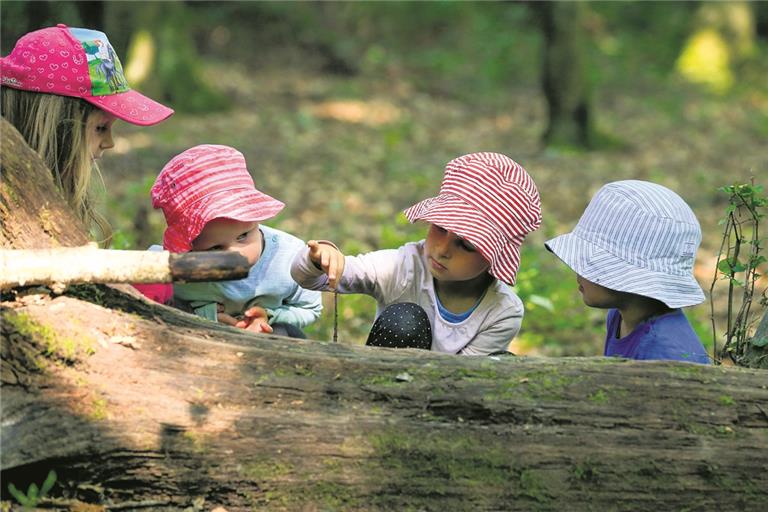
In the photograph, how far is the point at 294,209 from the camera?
8.81 metres

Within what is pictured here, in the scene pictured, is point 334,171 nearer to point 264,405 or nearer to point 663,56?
point 264,405

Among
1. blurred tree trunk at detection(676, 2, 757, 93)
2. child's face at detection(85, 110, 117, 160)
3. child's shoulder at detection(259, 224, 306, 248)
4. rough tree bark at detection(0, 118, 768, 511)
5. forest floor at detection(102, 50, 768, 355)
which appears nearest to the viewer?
rough tree bark at detection(0, 118, 768, 511)

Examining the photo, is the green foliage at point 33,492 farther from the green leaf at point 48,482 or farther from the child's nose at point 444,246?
the child's nose at point 444,246

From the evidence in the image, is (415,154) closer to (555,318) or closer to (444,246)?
(555,318)

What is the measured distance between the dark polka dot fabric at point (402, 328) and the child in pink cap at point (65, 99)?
3.51ft

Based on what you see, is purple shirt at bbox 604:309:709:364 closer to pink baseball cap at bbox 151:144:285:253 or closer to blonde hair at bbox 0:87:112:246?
pink baseball cap at bbox 151:144:285:253

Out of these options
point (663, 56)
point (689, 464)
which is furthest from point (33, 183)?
point (663, 56)

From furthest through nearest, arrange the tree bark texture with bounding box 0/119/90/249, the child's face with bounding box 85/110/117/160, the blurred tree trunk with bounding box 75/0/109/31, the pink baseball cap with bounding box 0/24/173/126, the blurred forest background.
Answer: the blurred tree trunk with bounding box 75/0/109/31, the blurred forest background, the child's face with bounding box 85/110/117/160, the pink baseball cap with bounding box 0/24/173/126, the tree bark texture with bounding box 0/119/90/249

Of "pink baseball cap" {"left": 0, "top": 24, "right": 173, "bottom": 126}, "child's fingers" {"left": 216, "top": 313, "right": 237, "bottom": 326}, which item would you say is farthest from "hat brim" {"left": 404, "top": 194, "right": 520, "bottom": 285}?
"pink baseball cap" {"left": 0, "top": 24, "right": 173, "bottom": 126}

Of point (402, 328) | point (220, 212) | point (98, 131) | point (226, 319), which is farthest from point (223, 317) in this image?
point (98, 131)

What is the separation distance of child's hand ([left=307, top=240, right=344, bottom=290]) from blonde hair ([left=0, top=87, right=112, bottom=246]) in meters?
0.77

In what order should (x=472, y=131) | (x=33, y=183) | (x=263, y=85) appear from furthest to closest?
(x=263, y=85) → (x=472, y=131) → (x=33, y=183)

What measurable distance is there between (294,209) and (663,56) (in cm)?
1270

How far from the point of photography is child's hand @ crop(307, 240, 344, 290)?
10.7ft
